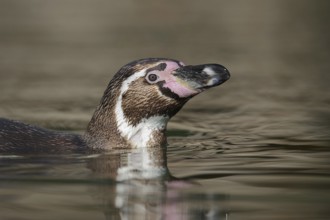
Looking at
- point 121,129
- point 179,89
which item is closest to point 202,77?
point 179,89

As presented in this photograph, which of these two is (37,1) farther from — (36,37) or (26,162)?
(26,162)

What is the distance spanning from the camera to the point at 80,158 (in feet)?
33.7

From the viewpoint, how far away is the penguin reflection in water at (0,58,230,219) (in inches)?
402

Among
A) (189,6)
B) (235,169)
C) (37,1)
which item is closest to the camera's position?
(235,169)

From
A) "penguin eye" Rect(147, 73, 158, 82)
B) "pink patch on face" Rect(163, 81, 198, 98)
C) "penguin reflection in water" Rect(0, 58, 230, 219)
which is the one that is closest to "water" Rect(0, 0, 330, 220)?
"penguin reflection in water" Rect(0, 58, 230, 219)

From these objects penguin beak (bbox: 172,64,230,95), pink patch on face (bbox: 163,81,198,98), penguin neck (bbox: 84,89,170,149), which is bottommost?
penguin neck (bbox: 84,89,170,149)

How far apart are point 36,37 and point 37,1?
5059mm

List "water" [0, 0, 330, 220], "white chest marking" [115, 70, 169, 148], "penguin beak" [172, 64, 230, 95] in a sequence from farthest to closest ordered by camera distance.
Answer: "white chest marking" [115, 70, 169, 148] → "penguin beak" [172, 64, 230, 95] → "water" [0, 0, 330, 220]

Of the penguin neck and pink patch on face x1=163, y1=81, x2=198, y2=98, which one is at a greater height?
pink patch on face x1=163, y1=81, x2=198, y2=98

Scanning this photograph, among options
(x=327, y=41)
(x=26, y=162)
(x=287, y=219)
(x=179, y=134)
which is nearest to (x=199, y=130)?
(x=179, y=134)

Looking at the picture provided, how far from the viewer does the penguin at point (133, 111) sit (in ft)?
33.7

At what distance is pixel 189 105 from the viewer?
15188 mm

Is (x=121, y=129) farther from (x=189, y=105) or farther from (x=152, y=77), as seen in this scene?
(x=189, y=105)

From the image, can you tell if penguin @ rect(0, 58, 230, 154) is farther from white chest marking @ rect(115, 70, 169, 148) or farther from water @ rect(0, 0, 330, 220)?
water @ rect(0, 0, 330, 220)
